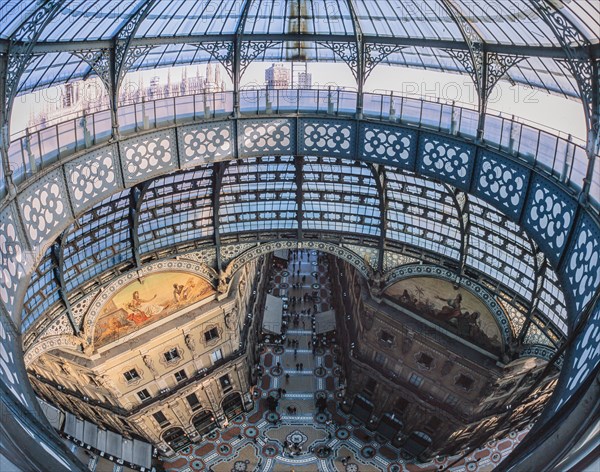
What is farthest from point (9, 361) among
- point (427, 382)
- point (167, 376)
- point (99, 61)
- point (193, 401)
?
point (427, 382)

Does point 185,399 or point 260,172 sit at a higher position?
point 260,172

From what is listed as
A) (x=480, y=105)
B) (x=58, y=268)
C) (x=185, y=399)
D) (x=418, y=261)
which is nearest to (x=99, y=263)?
(x=58, y=268)

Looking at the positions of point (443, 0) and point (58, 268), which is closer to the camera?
point (443, 0)

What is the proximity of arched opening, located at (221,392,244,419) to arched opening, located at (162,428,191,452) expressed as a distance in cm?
362

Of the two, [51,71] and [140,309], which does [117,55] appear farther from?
[140,309]

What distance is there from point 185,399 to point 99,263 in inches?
522

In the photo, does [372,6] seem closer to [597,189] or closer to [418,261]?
[597,189]

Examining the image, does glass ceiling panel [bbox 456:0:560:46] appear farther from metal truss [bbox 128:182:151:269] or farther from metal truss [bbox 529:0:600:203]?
metal truss [bbox 128:182:151:269]

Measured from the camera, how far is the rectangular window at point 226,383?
4034 cm

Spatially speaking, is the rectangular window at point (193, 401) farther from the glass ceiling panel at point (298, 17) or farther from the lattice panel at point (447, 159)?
the glass ceiling panel at point (298, 17)

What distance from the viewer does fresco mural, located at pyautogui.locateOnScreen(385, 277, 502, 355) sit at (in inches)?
1300

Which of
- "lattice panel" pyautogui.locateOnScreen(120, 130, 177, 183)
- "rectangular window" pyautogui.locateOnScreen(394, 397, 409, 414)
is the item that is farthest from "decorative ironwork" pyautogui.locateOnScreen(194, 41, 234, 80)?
"rectangular window" pyautogui.locateOnScreen(394, 397, 409, 414)

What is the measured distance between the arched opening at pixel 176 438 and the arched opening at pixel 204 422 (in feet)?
3.69

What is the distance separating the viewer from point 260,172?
110ft
